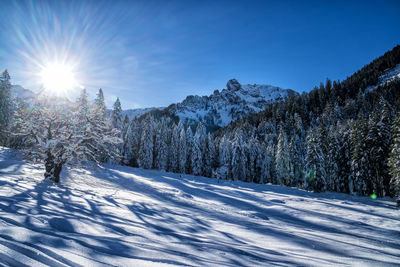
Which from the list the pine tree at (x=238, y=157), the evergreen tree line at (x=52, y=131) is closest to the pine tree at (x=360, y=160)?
the pine tree at (x=238, y=157)

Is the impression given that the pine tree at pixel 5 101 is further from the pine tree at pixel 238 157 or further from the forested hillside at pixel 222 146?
the pine tree at pixel 238 157

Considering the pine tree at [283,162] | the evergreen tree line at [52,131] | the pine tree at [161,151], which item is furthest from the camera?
the pine tree at [161,151]

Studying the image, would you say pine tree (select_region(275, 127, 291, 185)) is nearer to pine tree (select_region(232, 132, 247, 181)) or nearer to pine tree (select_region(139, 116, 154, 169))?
pine tree (select_region(232, 132, 247, 181))

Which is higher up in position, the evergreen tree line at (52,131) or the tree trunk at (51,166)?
the evergreen tree line at (52,131)

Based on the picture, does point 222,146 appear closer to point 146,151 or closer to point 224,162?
point 224,162

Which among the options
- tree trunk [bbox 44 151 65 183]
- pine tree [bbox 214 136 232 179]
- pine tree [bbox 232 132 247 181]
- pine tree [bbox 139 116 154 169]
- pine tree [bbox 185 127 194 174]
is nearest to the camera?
tree trunk [bbox 44 151 65 183]

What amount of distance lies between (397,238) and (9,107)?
5440 centimetres

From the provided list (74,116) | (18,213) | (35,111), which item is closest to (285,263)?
(18,213)

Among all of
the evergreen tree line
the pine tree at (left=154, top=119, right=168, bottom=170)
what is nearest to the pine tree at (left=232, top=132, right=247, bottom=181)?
the pine tree at (left=154, top=119, right=168, bottom=170)

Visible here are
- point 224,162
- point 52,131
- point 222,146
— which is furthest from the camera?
point 222,146

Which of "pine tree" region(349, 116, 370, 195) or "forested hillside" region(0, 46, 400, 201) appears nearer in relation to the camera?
"forested hillside" region(0, 46, 400, 201)

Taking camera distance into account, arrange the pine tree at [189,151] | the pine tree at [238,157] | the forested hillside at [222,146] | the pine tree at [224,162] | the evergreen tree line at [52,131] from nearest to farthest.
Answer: the evergreen tree line at [52,131] < the forested hillside at [222,146] < the pine tree at [238,157] < the pine tree at [224,162] < the pine tree at [189,151]

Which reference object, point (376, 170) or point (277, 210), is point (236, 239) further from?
point (376, 170)

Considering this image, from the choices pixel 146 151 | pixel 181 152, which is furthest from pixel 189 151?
pixel 146 151
